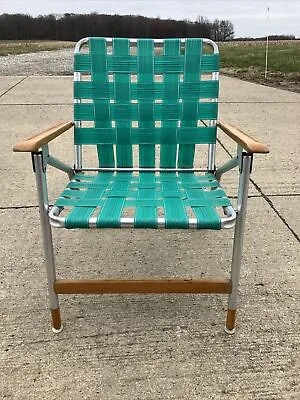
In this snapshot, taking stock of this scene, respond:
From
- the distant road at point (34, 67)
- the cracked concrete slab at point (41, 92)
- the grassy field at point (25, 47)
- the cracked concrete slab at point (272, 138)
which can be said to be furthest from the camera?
the grassy field at point (25, 47)

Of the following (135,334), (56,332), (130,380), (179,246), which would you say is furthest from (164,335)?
(179,246)

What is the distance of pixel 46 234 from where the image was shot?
1652mm

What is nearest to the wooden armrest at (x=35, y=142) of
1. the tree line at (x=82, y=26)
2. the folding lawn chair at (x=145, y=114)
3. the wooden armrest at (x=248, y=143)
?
the folding lawn chair at (x=145, y=114)

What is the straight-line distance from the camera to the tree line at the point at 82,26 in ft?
173

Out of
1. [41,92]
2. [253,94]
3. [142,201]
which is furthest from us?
[41,92]

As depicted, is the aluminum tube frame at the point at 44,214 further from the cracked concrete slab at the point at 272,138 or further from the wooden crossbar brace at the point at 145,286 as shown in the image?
the cracked concrete slab at the point at 272,138

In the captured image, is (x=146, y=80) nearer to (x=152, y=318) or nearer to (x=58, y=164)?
(x=58, y=164)

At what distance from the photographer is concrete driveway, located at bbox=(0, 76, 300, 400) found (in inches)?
60.6

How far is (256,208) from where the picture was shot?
283 centimetres

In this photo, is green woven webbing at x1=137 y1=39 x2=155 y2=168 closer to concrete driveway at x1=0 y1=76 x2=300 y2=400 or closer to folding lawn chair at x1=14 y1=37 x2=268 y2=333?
folding lawn chair at x1=14 y1=37 x2=268 y2=333

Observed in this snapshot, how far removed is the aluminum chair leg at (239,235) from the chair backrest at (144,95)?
678 mm

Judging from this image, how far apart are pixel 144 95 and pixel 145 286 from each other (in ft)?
3.32

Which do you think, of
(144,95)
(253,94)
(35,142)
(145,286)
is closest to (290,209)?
(144,95)

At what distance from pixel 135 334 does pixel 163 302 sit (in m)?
0.25
